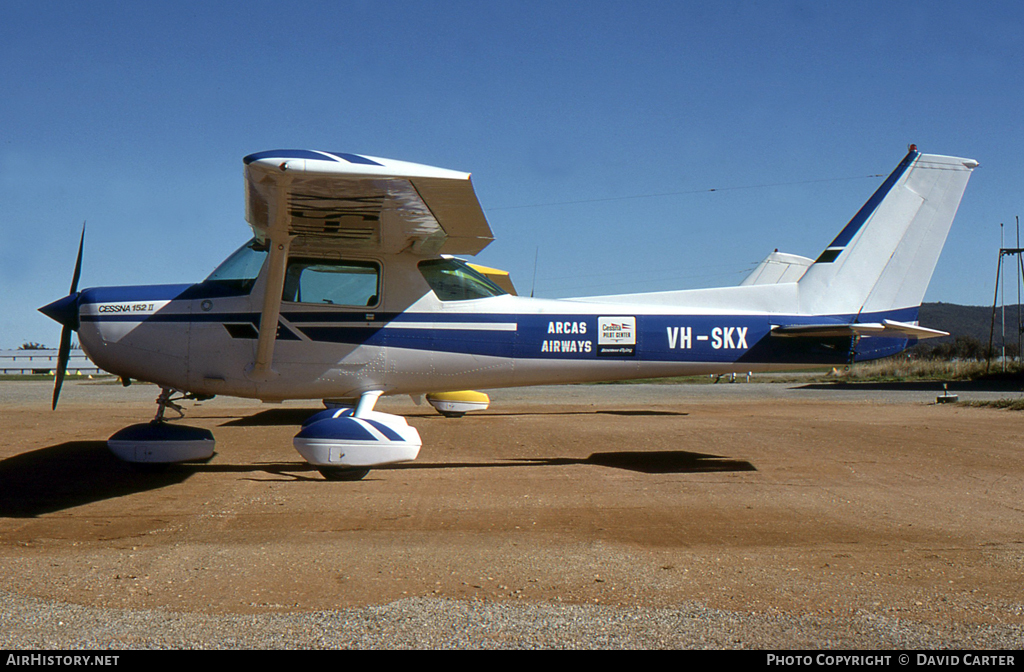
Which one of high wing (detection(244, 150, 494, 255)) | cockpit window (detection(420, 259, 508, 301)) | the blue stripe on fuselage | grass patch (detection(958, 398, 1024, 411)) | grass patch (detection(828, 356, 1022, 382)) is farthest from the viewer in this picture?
grass patch (detection(828, 356, 1022, 382))

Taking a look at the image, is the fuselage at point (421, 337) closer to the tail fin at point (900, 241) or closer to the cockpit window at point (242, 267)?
the cockpit window at point (242, 267)

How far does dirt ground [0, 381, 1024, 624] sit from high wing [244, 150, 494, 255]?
2510mm

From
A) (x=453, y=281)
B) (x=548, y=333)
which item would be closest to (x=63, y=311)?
(x=453, y=281)

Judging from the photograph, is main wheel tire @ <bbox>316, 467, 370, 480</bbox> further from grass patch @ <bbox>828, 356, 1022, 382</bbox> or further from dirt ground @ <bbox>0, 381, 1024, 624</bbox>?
grass patch @ <bbox>828, 356, 1022, 382</bbox>

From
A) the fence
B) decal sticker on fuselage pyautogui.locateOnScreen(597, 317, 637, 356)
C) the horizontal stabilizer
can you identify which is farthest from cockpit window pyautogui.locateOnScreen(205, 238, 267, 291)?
the fence

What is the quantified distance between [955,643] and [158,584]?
4.00 m

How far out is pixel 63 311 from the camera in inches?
293

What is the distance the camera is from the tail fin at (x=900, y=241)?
845cm

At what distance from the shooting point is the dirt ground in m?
3.85

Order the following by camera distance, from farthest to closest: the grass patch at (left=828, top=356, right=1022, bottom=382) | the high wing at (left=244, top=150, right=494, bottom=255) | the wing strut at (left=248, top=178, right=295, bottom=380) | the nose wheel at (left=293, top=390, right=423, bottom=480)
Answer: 1. the grass patch at (left=828, top=356, right=1022, bottom=382)
2. the nose wheel at (left=293, top=390, right=423, bottom=480)
3. the wing strut at (left=248, top=178, right=295, bottom=380)
4. the high wing at (left=244, top=150, right=494, bottom=255)

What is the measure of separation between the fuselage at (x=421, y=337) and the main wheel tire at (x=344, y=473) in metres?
0.90

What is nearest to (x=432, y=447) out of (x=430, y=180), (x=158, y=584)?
(x=430, y=180)

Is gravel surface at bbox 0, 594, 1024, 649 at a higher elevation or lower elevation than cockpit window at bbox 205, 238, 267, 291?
lower

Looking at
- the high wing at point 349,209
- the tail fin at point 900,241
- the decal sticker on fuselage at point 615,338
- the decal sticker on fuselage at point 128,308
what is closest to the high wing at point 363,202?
the high wing at point 349,209
